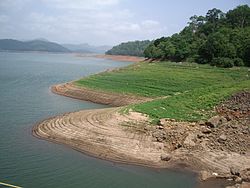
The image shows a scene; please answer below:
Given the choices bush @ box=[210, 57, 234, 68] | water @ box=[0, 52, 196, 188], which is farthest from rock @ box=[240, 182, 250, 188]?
bush @ box=[210, 57, 234, 68]

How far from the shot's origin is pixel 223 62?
2067 inches

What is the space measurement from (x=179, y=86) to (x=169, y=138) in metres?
19.2

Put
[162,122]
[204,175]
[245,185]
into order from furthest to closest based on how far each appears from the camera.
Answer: [162,122]
[204,175]
[245,185]

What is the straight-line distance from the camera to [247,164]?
20594 millimetres

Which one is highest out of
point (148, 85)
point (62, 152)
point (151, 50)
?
point (151, 50)

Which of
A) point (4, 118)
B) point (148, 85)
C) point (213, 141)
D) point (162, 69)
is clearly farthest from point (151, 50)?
point (213, 141)

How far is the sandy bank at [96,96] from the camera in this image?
40.1 m

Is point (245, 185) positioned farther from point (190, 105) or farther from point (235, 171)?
point (190, 105)

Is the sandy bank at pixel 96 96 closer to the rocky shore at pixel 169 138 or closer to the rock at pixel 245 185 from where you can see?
the rocky shore at pixel 169 138

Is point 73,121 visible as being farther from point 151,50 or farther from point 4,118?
point 151,50

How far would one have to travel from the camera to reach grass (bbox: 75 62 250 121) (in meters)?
28.5

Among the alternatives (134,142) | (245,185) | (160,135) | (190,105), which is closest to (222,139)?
(160,135)

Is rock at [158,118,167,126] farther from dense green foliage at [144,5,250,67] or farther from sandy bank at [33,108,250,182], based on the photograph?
dense green foliage at [144,5,250,67]

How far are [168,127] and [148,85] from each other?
1953 centimetres
